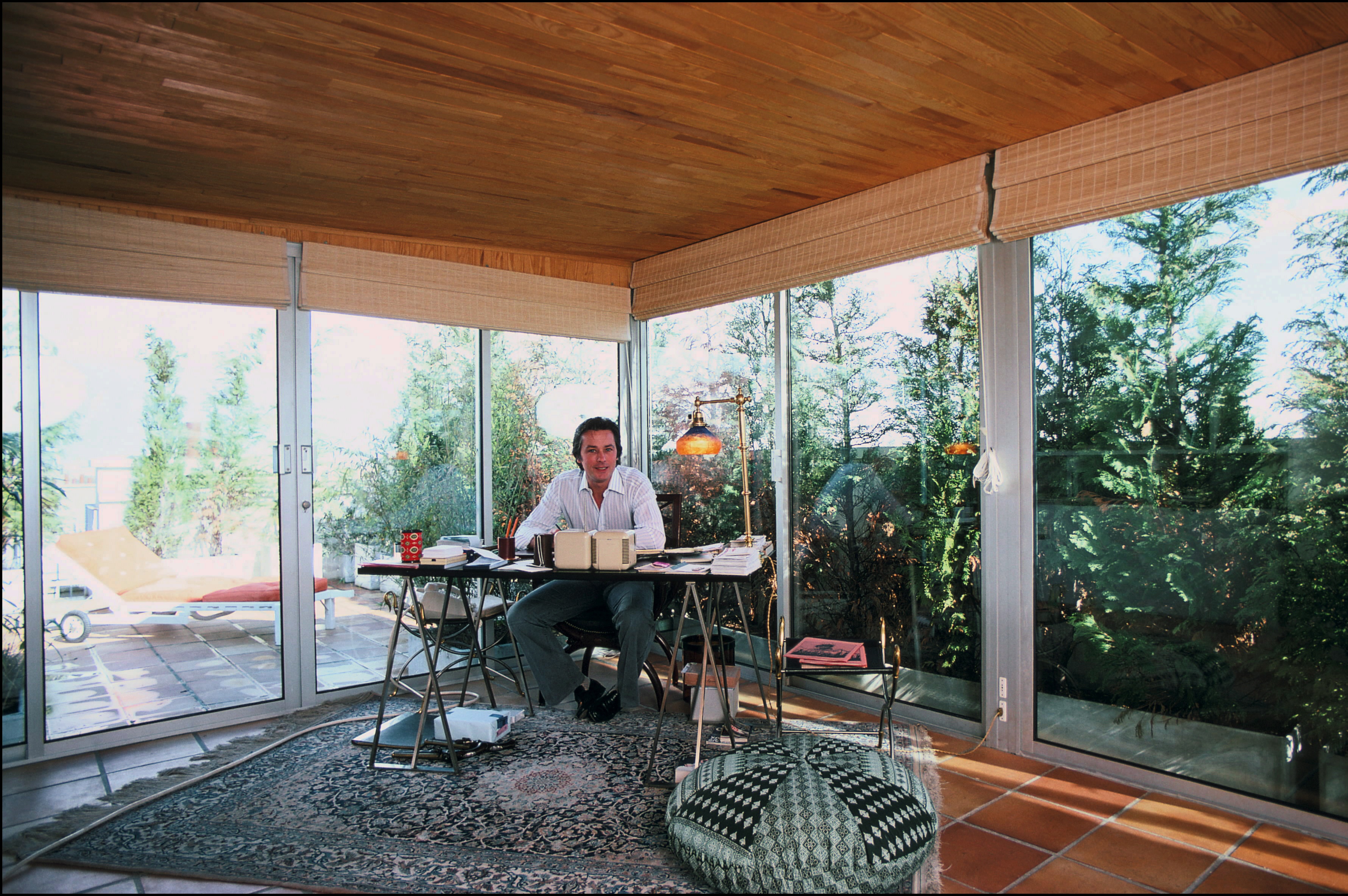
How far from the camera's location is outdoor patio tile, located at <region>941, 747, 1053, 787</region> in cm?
321

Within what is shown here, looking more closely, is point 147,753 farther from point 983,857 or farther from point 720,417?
point 983,857

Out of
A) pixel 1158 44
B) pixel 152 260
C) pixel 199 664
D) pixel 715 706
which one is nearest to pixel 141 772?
pixel 199 664

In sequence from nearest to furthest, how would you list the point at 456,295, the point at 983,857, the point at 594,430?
the point at 983,857 < the point at 594,430 < the point at 456,295

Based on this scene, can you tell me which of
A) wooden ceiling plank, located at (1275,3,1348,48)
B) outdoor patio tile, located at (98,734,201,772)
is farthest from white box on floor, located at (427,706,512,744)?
wooden ceiling plank, located at (1275,3,1348,48)

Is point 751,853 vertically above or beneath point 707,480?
beneath

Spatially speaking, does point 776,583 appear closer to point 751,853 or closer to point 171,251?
point 751,853

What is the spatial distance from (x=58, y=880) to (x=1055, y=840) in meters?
3.14

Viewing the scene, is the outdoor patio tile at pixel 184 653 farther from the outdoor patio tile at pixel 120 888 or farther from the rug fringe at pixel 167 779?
the outdoor patio tile at pixel 120 888

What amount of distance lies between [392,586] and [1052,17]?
13.2ft

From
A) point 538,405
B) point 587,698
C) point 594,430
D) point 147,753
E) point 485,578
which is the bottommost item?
point 147,753

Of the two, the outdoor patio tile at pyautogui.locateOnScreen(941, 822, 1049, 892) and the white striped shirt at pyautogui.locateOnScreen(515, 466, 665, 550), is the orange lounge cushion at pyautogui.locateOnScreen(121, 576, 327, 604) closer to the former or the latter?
the white striped shirt at pyautogui.locateOnScreen(515, 466, 665, 550)

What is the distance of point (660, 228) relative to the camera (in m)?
4.57

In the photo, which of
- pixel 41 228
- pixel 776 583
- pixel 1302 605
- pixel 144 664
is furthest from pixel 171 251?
pixel 1302 605

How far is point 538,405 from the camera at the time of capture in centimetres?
521
